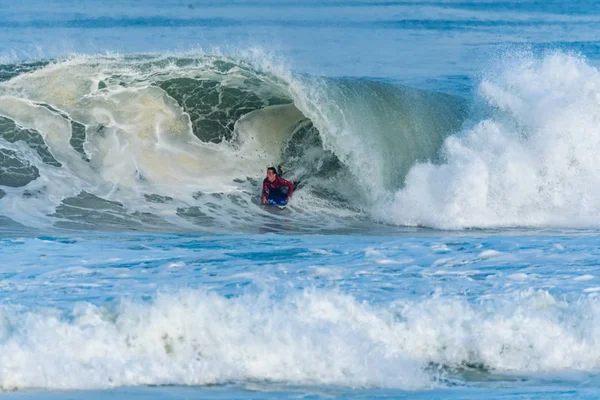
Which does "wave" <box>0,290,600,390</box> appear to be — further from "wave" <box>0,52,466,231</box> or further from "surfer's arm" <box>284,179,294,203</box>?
"surfer's arm" <box>284,179,294,203</box>

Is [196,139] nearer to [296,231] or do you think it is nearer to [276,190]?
[276,190]

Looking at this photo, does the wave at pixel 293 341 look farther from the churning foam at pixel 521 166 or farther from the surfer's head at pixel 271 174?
the surfer's head at pixel 271 174

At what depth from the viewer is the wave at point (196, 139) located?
13.1m

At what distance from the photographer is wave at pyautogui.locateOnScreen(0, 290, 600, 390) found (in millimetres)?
6719

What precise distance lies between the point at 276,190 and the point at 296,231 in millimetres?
1632

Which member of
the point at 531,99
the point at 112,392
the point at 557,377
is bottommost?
the point at 112,392

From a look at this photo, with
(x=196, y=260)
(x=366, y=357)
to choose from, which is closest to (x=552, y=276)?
(x=366, y=357)

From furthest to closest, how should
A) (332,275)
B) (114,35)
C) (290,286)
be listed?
(114,35), (332,275), (290,286)

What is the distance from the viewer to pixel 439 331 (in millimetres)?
7379

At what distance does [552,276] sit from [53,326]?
463cm

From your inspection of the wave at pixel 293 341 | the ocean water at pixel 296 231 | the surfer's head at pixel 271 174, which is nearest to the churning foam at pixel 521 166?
the ocean water at pixel 296 231

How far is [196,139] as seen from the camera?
49.1ft

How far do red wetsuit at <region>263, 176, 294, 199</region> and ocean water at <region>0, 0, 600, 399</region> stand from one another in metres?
0.28

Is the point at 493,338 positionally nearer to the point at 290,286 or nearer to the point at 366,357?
the point at 366,357
